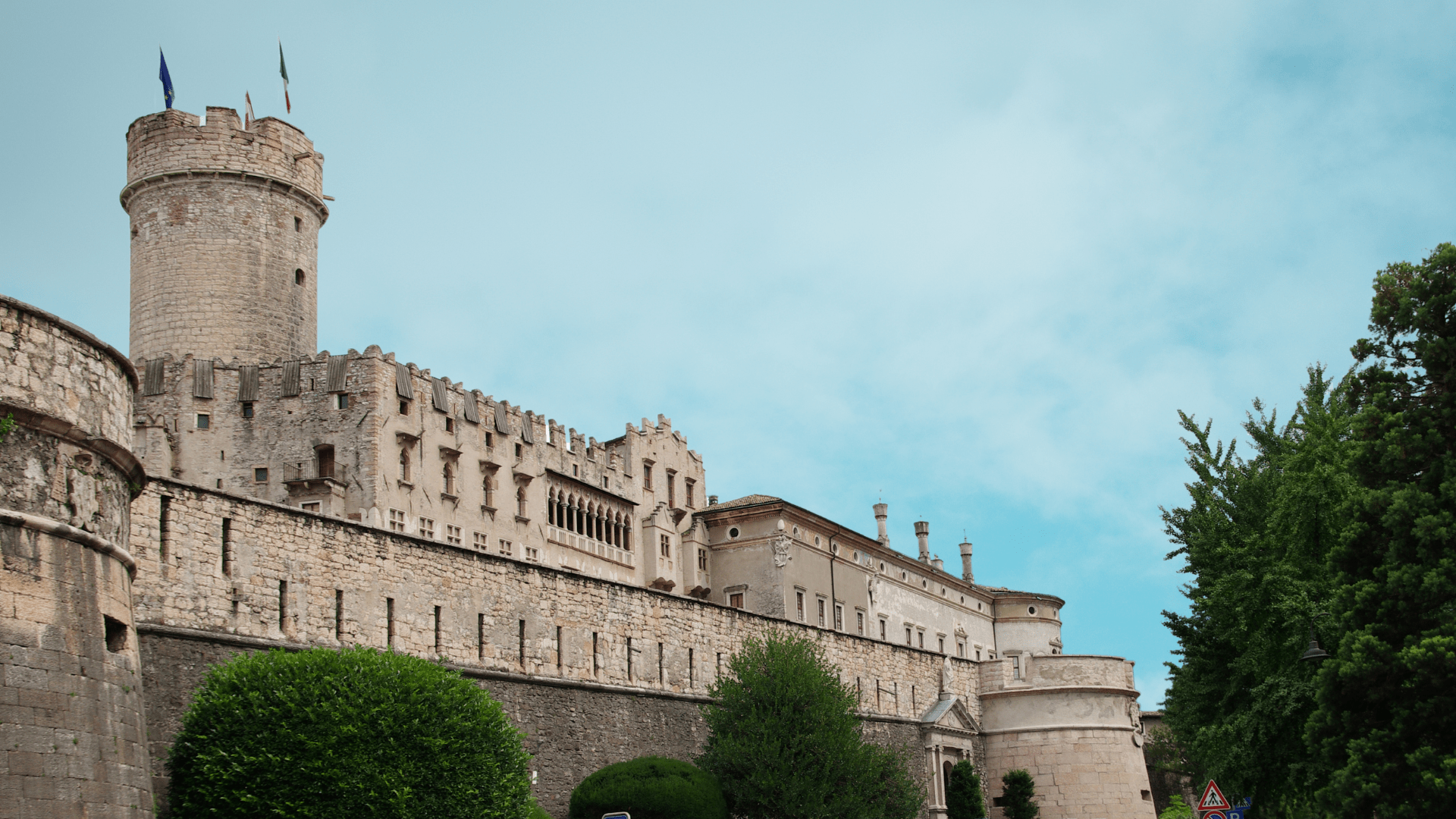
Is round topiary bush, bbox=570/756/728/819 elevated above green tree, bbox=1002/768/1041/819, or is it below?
above

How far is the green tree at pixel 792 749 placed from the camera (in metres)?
29.2

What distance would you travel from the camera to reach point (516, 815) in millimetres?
20734

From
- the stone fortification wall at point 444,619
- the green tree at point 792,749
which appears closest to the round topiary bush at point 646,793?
the stone fortification wall at point 444,619

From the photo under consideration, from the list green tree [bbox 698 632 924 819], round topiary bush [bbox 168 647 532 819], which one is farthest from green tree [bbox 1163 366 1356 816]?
round topiary bush [bbox 168 647 532 819]

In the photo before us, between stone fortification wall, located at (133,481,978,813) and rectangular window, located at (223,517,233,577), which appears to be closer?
stone fortification wall, located at (133,481,978,813)

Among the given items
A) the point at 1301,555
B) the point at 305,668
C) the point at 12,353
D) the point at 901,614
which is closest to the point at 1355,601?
the point at 1301,555

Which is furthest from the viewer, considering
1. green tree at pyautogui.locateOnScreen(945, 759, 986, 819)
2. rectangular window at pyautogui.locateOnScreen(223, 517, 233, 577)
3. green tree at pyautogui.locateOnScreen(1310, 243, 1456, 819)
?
green tree at pyautogui.locateOnScreen(945, 759, 986, 819)

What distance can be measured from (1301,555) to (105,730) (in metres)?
22.1

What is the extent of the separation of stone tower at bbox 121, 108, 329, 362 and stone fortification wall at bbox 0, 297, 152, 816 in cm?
3220

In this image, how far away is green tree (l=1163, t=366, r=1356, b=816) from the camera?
26.8 meters

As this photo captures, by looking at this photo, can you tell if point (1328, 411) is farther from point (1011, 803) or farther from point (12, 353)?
point (12, 353)

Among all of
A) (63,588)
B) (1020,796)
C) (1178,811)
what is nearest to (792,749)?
(1020,796)

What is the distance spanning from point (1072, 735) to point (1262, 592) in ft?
60.5

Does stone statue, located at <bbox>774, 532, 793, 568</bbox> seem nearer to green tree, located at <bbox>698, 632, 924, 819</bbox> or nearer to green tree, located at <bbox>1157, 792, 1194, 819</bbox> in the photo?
green tree, located at <bbox>1157, 792, 1194, 819</bbox>
